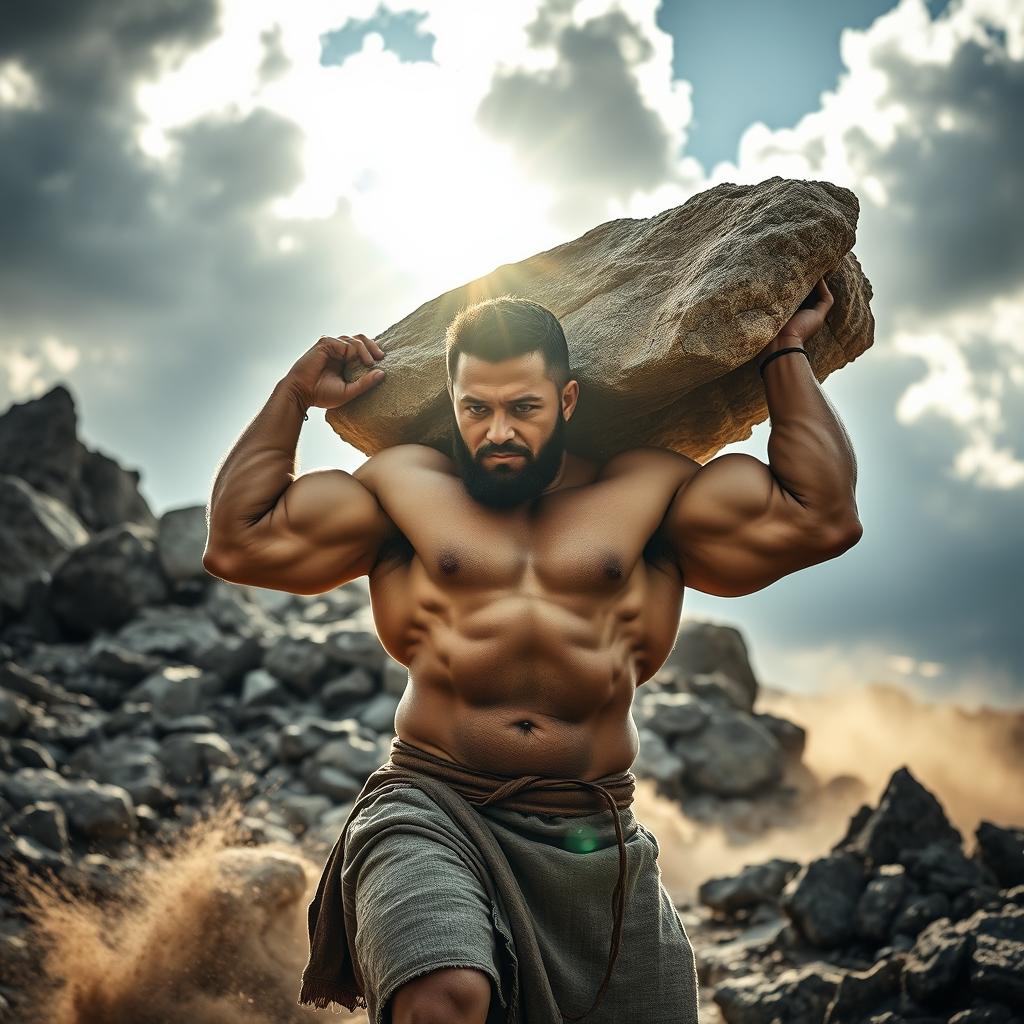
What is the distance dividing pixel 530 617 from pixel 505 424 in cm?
58

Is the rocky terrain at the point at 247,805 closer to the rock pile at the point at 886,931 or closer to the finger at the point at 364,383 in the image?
the rock pile at the point at 886,931

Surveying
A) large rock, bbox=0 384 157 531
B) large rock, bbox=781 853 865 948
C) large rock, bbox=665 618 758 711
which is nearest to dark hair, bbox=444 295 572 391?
large rock, bbox=781 853 865 948

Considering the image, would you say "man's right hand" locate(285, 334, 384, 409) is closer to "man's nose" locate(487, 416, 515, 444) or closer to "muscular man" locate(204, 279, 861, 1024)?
"muscular man" locate(204, 279, 861, 1024)

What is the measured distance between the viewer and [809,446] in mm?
3096

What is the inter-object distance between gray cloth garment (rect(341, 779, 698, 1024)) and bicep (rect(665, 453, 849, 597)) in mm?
857

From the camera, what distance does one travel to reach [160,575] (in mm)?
15039

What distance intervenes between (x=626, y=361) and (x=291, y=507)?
1171mm

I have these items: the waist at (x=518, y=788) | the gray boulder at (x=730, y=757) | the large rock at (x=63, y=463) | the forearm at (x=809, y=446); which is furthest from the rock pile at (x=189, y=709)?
the forearm at (x=809, y=446)

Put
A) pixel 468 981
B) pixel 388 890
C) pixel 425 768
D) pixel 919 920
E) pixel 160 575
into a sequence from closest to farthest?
pixel 468 981 → pixel 388 890 → pixel 425 768 → pixel 919 920 → pixel 160 575

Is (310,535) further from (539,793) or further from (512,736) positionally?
(539,793)

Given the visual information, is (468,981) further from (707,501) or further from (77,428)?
(77,428)

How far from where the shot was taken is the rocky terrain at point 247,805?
5379 mm

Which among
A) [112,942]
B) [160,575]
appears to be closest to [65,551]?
[160,575]

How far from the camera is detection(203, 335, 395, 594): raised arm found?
325cm
